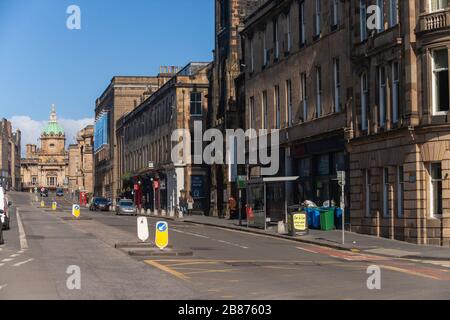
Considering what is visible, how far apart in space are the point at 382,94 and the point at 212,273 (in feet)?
59.4

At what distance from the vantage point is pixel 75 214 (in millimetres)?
54000

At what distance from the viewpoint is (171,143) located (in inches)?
3152

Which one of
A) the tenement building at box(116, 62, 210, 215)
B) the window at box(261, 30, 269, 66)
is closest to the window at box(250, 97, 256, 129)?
the window at box(261, 30, 269, 66)

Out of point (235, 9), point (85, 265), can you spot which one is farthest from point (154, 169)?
point (85, 265)

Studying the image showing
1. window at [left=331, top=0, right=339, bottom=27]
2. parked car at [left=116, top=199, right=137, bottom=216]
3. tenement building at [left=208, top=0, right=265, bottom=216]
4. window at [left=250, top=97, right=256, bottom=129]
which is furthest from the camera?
parked car at [left=116, top=199, right=137, bottom=216]

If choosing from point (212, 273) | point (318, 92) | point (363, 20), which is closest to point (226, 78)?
point (318, 92)

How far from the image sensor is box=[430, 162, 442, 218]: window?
1227 inches

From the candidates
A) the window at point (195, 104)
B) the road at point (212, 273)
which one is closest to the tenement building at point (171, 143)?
the window at point (195, 104)

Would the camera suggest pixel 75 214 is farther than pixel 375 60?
Yes

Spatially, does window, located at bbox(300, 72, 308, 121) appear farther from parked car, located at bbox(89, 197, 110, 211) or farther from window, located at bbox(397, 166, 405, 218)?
parked car, located at bbox(89, 197, 110, 211)

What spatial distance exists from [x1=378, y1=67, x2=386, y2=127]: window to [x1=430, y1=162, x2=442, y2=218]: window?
401cm

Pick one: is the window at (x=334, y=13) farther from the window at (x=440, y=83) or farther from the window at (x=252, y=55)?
the window at (x=252, y=55)
